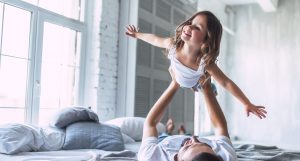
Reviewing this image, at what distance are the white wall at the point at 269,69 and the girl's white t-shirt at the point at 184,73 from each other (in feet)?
13.5

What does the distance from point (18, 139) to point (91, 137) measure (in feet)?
1.80

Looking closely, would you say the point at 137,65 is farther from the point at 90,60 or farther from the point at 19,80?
the point at 19,80

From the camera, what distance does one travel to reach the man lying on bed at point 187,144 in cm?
113

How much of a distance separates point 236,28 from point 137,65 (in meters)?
2.64

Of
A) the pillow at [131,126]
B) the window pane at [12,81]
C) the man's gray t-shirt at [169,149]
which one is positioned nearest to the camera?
the man's gray t-shirt at [169,149]

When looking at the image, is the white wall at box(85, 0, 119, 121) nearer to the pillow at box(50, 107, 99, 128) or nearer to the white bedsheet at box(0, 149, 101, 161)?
the pillow at box(50, 107, 99, 128)

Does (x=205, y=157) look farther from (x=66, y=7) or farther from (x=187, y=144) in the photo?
(x=66, y=7)

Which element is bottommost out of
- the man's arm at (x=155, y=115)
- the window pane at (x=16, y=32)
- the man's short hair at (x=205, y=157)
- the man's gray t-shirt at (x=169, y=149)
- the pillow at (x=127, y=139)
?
the pillow at (x=127, y=139)

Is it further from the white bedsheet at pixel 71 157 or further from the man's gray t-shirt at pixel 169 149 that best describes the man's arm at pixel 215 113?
the white bedsheet at pixel 71 157

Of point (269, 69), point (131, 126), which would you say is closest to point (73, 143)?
point (131, 126)

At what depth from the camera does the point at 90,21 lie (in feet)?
12.2

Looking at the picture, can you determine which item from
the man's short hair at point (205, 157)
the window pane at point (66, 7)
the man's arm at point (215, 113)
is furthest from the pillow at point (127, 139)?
the man's short hair at point (205, 157)

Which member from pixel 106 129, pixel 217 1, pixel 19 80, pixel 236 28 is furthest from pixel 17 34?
pixel 236 28

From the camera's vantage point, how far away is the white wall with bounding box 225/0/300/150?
542 cm
